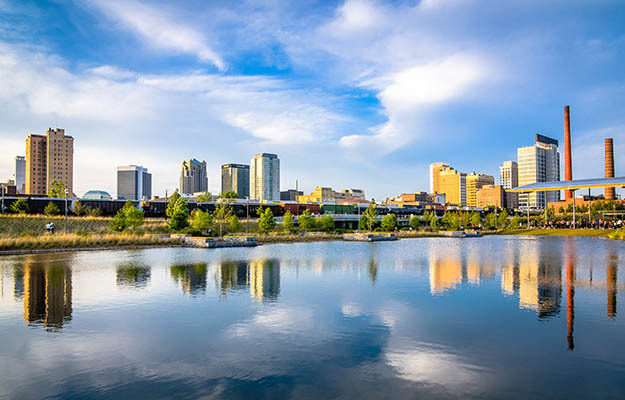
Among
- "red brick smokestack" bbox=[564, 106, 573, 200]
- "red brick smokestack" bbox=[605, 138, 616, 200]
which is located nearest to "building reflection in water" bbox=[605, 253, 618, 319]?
"red brick smokestack" bbox=[564, 106, 573, 200]

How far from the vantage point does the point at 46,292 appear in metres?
19.6

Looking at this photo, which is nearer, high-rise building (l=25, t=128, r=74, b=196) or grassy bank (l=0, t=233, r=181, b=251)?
grassy bank (l=0, t=233, r=181, b=251)

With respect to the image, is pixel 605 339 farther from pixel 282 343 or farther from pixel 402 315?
pixel 282 343

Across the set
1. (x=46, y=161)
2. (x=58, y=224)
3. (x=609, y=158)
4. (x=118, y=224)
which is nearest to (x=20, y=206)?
(x=58, y=224)

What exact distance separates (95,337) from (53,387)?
140 inches

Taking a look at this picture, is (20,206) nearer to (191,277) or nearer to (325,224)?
(325,224)

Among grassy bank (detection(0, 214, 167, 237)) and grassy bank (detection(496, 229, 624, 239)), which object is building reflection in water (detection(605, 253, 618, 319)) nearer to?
grassy bank (detection(496, 229, 624, 239))

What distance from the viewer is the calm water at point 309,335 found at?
9.75 meters

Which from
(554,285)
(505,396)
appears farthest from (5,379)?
(554,285)

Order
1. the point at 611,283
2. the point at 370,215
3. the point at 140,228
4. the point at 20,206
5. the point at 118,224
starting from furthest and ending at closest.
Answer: the point at 370,215 < the point at 20,206 < the point at 140,228 < the point at 118,224 < the point at 611,283

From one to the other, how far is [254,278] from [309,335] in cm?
1149

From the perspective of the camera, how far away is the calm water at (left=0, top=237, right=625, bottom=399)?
975cm

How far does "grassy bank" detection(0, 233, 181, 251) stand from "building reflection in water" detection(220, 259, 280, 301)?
1805 centimetres

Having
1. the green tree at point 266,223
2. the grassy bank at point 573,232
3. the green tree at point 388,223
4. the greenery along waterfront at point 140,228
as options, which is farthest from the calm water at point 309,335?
the green tree at point 388,223
